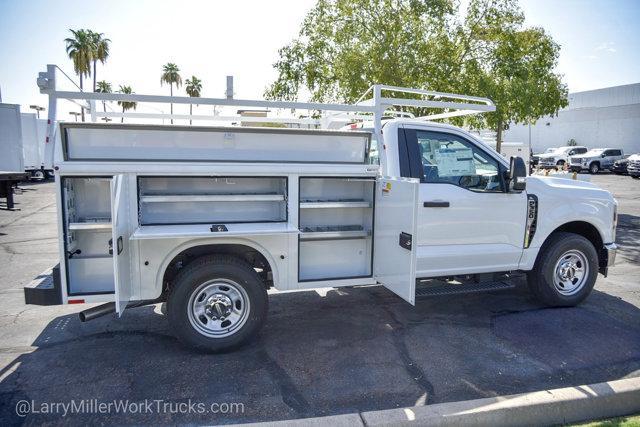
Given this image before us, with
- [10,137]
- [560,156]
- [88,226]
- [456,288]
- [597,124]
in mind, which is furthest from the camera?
[597,124]

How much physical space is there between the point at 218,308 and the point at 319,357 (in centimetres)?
107

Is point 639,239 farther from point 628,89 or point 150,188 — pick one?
point 628,89

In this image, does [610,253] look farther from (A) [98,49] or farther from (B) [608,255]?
(A) [98,49]

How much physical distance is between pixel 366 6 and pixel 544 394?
38.6 ft

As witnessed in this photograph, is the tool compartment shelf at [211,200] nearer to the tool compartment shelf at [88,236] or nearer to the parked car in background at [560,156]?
the tool compartment shelf at [88,236]

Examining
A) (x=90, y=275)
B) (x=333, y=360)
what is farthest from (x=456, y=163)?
(x=90, y=275)

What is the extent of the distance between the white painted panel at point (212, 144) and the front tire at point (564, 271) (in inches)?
106

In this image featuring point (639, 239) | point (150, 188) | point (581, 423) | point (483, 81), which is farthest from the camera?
point (483, 81)

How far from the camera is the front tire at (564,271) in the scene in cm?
565

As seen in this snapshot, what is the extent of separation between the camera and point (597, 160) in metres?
35.3

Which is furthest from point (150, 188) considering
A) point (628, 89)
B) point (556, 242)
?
point (628, 89)

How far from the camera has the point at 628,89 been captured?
160 ft

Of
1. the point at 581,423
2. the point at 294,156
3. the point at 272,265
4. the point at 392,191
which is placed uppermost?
the point at 294,156

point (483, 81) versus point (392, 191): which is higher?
point (483, 81)
